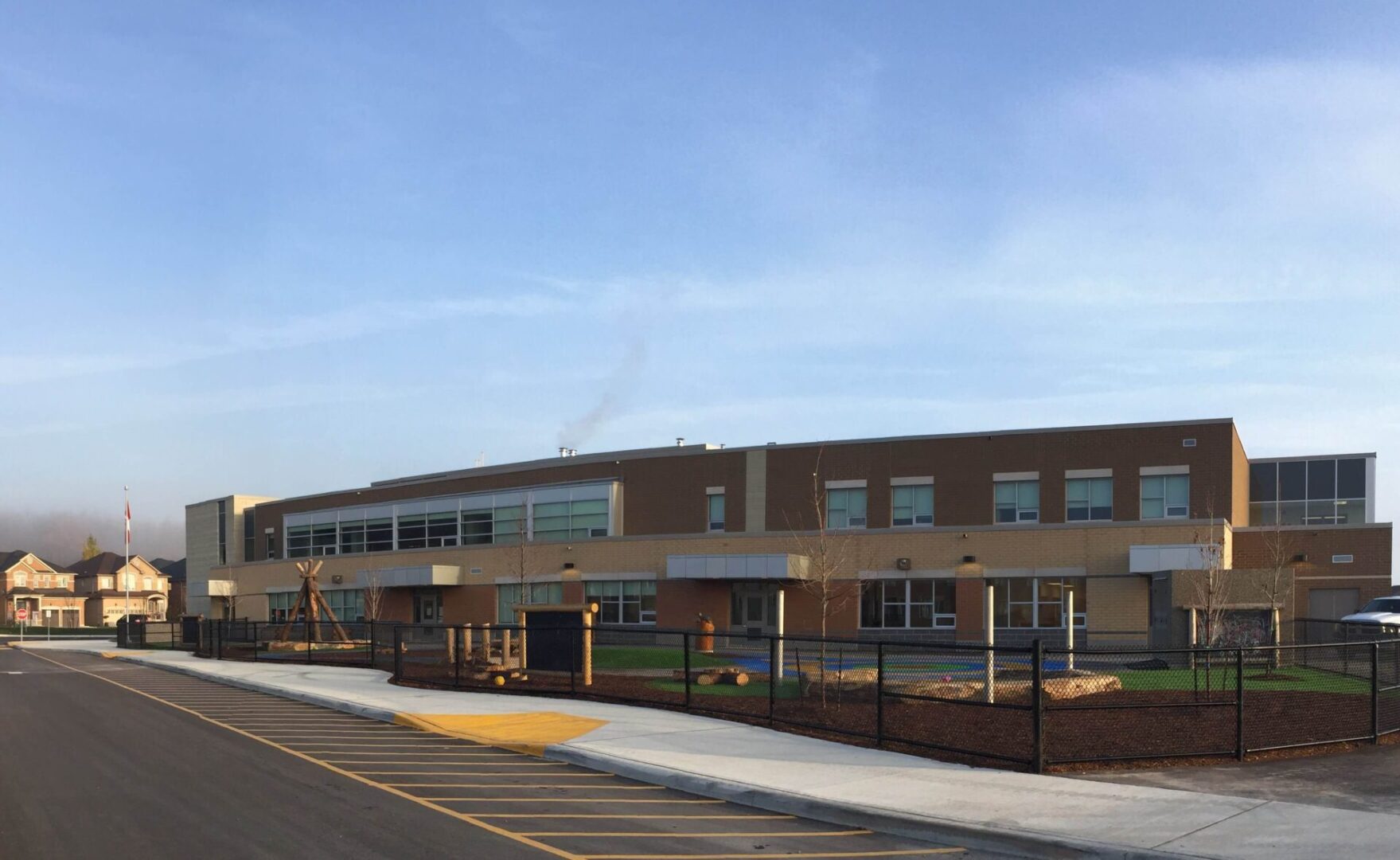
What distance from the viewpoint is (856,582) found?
160 feet

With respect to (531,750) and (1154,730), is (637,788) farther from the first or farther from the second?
(1154,730)

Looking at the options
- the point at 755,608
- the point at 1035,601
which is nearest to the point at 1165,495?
the point at 1035,601

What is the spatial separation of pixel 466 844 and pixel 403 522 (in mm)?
60637

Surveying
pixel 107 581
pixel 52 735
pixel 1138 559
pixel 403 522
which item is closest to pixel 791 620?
pixel 1138 559

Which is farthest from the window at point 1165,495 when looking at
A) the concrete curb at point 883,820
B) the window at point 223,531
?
the window at point 223,531

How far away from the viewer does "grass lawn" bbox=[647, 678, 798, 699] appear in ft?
78.5

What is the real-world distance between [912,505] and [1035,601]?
695 centimetres

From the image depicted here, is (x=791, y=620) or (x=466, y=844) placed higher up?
(x=466, y=844)

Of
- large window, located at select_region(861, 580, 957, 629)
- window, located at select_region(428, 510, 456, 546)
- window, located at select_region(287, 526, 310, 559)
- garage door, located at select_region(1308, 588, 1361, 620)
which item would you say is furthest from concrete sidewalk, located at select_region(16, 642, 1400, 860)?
window, located at select_region(287, 526, 310, 559)

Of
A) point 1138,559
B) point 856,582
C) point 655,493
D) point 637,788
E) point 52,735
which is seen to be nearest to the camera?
point 637,788

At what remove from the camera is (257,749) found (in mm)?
16609

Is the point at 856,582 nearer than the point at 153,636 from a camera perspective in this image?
Yes

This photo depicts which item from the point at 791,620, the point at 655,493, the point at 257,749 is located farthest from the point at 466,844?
the point at 655,493

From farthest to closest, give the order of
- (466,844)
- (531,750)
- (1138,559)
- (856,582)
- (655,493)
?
(655,493) < (856,582) < (1138,559) < (531,750) < (466,844)
